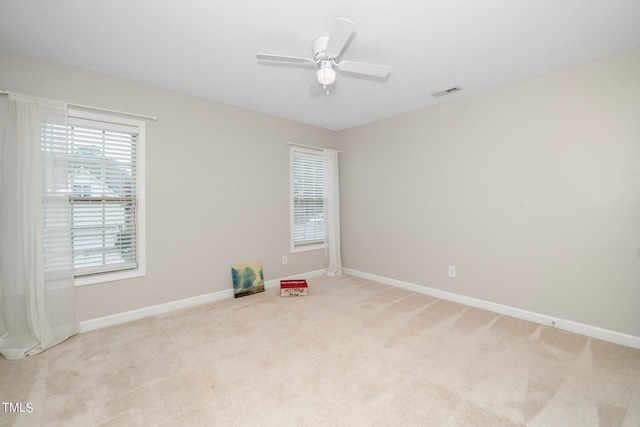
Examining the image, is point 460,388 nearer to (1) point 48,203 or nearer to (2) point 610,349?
(2) point 610,349

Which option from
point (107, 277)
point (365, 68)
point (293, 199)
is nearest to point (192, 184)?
point (107, 277)

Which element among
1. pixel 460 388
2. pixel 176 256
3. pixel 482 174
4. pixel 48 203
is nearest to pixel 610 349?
pixel 460 388

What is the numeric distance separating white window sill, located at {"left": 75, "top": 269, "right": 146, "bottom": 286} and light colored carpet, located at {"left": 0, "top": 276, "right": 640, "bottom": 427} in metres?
0.48

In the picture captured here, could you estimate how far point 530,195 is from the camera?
284 centimetres

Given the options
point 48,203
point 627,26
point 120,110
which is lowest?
point 48,203

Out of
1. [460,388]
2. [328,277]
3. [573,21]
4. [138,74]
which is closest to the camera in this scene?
[460,388]

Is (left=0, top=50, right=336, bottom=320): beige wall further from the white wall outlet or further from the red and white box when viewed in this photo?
the white wall outlet

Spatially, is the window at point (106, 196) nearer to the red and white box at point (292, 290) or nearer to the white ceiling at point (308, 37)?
the white ceiling at point (308, 37)

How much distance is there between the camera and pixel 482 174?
10.5 feet

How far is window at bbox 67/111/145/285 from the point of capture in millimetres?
2615

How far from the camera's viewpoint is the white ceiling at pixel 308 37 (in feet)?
5.99

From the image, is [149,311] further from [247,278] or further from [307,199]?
[307,199]

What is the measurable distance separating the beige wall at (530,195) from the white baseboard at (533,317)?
54mm

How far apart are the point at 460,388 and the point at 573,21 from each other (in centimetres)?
269
